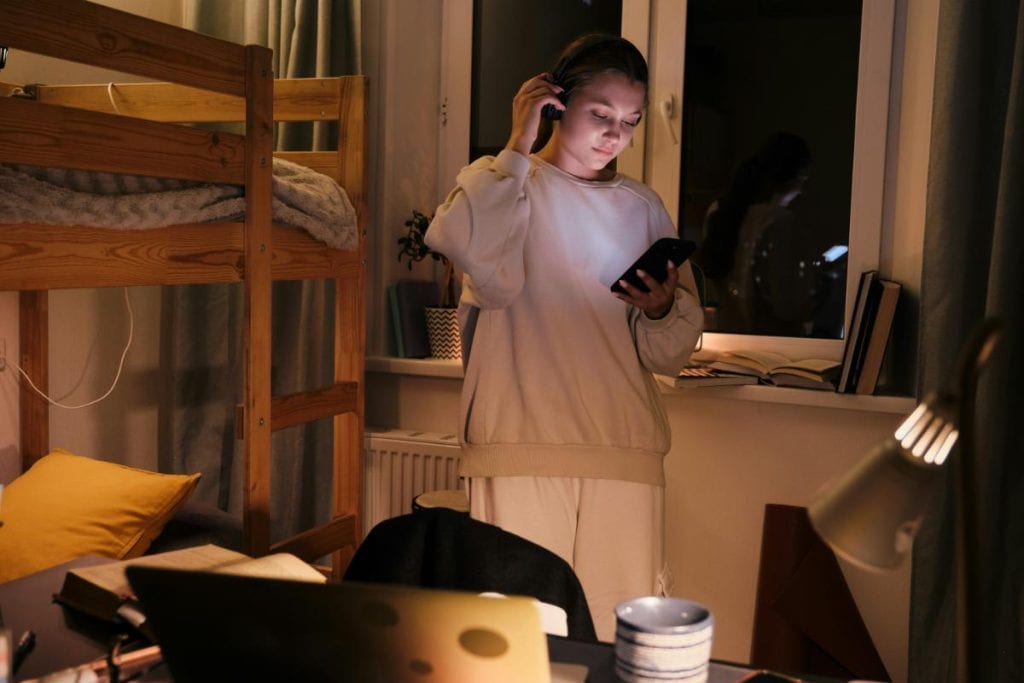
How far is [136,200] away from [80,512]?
29.2 inches

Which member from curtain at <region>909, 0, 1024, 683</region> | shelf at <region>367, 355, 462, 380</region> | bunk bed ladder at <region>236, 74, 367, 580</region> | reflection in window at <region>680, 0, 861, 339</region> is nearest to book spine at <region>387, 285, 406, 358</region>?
shelf at <region>367, 355, 462, 380</region>

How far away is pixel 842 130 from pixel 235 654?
212 centimetres

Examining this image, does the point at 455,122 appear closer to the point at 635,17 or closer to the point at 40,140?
the point at 635,17

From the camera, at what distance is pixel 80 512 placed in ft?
7.47

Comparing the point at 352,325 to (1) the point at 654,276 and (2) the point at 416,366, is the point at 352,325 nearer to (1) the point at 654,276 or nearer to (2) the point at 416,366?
(2) the point at 416,366

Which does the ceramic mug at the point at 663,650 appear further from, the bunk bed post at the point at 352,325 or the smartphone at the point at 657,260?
the bunk bed post at the point at 352,325

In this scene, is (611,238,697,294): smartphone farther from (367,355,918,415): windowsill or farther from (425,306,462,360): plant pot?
(425,306,462,360): plant pot

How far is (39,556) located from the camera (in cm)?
220

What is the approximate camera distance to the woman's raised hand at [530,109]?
1.87m

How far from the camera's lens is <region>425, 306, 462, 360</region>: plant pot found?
290 cm

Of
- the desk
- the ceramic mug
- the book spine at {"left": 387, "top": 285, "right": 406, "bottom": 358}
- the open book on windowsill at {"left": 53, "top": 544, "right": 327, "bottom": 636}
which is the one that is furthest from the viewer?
the book spine at {"left": 387, "top": 285, "right": 406, "bottom": 358}

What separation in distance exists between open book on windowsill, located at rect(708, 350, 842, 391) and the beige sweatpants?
0.70 metres

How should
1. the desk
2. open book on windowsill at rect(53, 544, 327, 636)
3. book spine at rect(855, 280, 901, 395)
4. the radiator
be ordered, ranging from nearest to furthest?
the desk → open book on windowsill at rect(53, 544, 327, 636) → book spine at rect(855, 280, 901, 395) → the radiator

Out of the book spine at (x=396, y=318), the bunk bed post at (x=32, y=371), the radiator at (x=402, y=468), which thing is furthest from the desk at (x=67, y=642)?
the book spine at (x=396, y=318)
